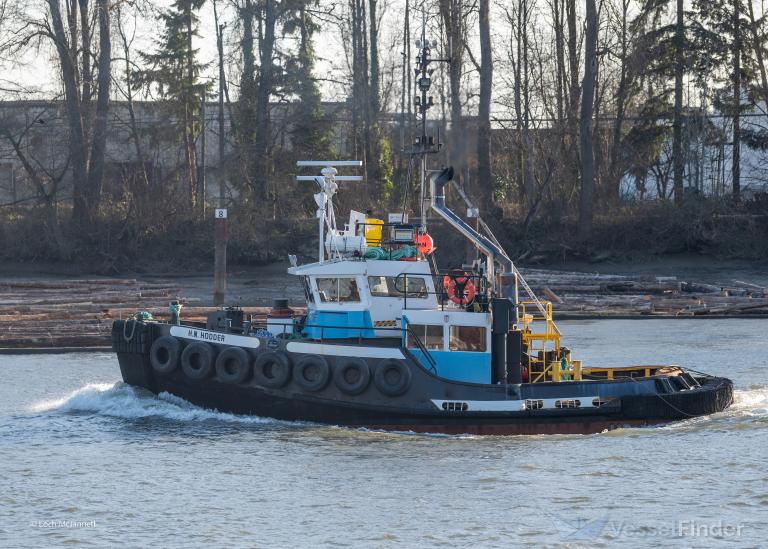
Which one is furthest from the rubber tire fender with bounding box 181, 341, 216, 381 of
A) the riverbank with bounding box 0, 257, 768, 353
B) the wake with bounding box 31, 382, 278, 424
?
the riverbank with bounding box 0, 257, 768, 353

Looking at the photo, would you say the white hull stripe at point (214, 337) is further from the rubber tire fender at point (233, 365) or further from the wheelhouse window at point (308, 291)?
the wheelhouse window at point (308, 291)

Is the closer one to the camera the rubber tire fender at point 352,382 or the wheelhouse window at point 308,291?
the rubber tire fender at point 352,382

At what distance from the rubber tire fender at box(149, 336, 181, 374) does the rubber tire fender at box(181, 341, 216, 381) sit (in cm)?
18

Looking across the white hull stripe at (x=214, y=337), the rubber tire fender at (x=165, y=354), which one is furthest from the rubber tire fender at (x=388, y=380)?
the rubber tire fender at (x=165, y=354)

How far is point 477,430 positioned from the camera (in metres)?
17.4

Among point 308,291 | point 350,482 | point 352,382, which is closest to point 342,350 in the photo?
point 352,382

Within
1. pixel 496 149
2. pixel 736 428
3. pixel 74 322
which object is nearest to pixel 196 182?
pixel 496 149

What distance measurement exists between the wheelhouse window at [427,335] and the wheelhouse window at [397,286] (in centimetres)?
63

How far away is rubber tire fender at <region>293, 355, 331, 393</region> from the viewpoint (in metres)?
17.5

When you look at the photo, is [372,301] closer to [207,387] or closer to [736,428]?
[207,387]

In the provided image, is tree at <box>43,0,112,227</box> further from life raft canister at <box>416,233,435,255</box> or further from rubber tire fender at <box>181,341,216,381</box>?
life raft canister at <box>416,233,435,255</box>

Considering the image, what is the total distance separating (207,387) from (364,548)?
241 inches

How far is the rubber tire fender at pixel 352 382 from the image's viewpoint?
1736 cm

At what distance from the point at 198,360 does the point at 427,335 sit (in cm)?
387
